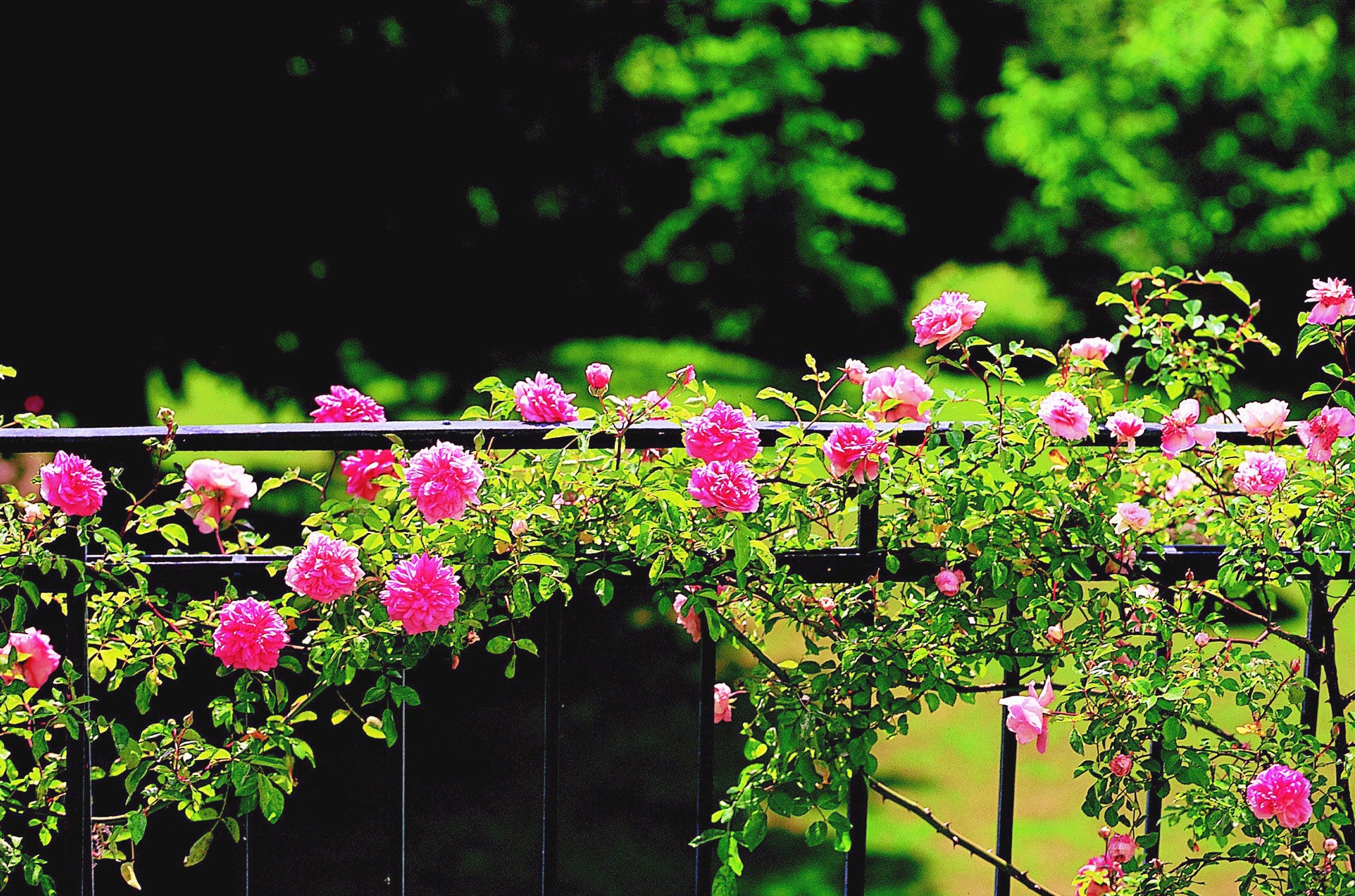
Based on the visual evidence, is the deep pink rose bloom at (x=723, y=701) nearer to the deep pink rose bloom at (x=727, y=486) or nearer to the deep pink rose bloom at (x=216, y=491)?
the deep pink rose bloom at (x=727, y=486)

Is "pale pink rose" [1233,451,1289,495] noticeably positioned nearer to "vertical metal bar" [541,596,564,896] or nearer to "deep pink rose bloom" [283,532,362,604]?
"vertical metal bar" [541,596,564,896]

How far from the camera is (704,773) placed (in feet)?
6.22

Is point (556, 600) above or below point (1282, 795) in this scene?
above

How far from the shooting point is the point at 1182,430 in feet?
5.98

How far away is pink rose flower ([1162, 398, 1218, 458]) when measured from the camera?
1824mm

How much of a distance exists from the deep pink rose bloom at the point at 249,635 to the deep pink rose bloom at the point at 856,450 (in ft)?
2.44

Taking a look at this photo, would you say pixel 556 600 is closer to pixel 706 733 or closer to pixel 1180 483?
pixel 706 733

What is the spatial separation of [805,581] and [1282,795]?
0.73 meters

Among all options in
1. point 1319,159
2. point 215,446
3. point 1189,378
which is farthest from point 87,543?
point 1319,159

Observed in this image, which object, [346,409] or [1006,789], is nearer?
[346,409]

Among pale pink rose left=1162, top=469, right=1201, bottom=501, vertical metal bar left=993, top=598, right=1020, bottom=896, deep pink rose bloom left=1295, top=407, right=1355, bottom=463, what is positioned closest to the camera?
deep pink rose bloom left=1295, top=407, right=1355, bottom=463

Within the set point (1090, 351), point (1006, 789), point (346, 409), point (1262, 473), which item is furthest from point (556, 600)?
point (1262, 473)

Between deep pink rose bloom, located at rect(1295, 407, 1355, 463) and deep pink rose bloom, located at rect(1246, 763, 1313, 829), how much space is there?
443 millimetres

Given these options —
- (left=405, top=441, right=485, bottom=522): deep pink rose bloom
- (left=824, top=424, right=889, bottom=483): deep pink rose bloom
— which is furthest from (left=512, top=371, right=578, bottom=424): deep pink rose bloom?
(left=824, top=424, right=889, bottom=483): deep pink rose bloom
